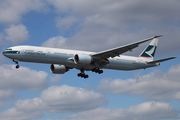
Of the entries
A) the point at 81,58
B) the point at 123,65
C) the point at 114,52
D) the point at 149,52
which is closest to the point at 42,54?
the point at 81,58

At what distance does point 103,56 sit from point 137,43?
7.48 meters

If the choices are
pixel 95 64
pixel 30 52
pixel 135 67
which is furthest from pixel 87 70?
pixel 30 52

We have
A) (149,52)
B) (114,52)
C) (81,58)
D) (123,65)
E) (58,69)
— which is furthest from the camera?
(149,52)

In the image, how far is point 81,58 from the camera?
141ft

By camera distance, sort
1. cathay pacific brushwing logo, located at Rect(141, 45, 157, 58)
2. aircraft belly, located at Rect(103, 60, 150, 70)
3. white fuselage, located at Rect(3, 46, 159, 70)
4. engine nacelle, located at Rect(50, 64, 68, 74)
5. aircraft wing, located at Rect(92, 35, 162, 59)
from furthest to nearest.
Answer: cathay pacific brushwing logo, located at Rect(141, 45, 157, 58) → engine nacelle, located at Rect(50, 64, 68, 74) → aircraft belly, located at Rect(103, 60, 150, 70) → aircraft wing, located at Rect(92, 35, 162, 59) → white fuselage, located at Rect(3, 46, 159, 70)

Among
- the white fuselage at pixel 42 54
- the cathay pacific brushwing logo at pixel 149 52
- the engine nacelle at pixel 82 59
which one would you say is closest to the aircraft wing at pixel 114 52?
the engine nacelle at pixel 82 59

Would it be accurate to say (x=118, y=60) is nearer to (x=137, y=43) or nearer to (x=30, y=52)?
(x=137, y=43)

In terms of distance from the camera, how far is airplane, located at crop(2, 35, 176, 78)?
41.2 metres

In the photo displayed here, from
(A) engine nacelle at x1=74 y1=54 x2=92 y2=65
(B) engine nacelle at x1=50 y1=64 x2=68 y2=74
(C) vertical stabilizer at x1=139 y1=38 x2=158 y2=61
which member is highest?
(C) vertical stabilizer at x1=139 y1=38 x2=158 y2=61

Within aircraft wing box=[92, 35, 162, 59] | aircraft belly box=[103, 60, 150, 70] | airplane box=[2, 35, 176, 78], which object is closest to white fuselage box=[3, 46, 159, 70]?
airplane box=[2, 35, 176, 78]

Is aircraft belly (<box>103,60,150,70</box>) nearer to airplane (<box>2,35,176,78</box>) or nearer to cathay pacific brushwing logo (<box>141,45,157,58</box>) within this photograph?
airplane (<box>2,35,176,78</box>)

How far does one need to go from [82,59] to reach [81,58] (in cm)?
24

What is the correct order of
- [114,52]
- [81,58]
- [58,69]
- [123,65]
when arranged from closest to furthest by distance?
[81,58] → [114,52] → [123,65] → [58,69]

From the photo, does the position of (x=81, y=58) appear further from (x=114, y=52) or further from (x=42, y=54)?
(x=42, y=54)
